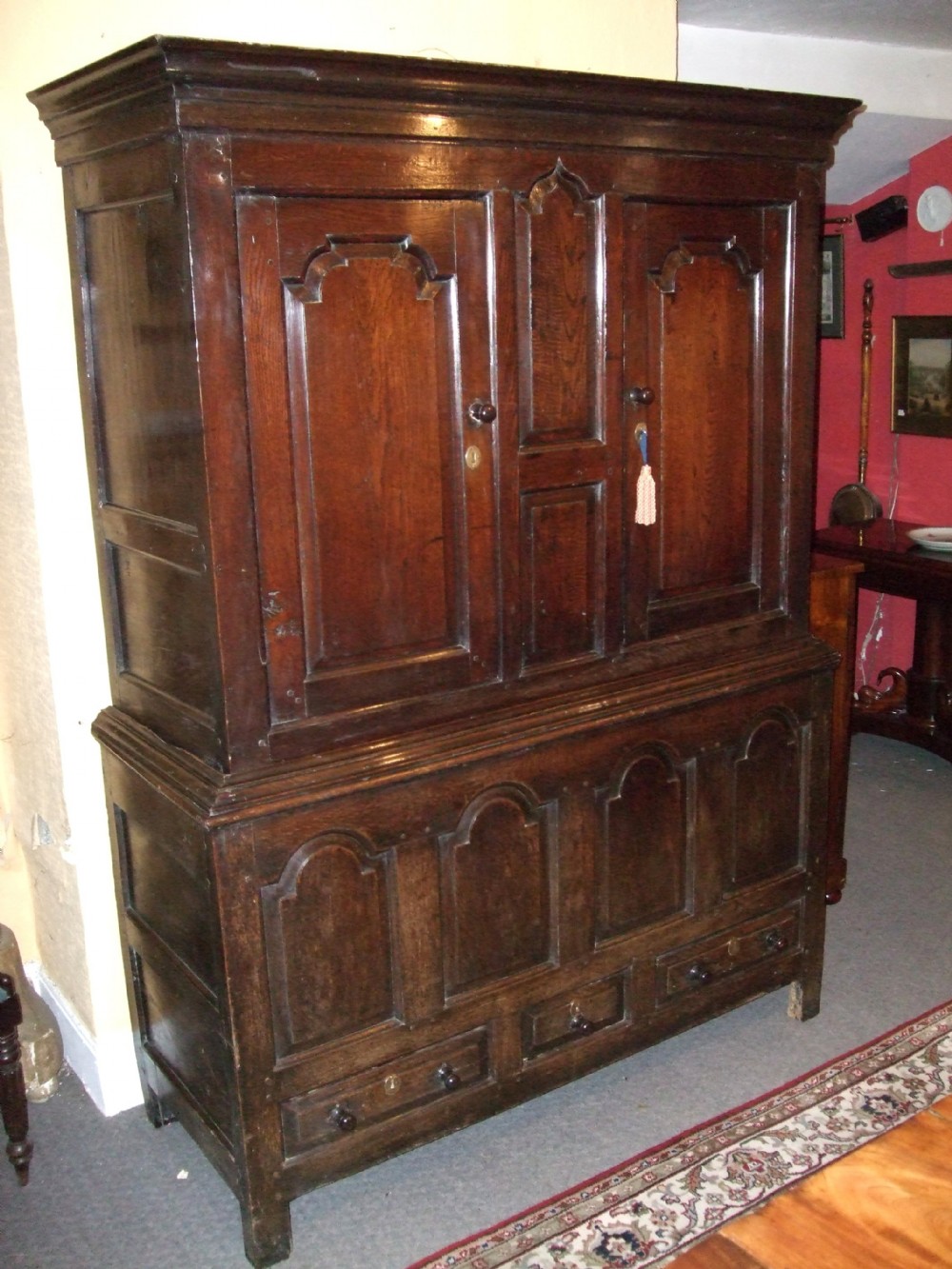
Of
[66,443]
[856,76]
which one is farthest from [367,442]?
[856,76]

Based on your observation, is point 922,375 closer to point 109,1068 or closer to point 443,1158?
point 443,1158

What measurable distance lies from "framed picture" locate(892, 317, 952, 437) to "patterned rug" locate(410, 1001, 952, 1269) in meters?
2.58

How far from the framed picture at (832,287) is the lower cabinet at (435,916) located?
2.65 metres

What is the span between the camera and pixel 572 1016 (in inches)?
94.7

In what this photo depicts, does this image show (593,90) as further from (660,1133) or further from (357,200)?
(660,1133)

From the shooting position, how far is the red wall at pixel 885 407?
441 centimetres

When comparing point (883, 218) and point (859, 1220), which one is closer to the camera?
point (859, 1220)

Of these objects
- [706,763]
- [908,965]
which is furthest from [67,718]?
[908,965]

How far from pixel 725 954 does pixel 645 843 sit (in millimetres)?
398

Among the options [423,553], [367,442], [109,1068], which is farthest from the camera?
[109,1068]

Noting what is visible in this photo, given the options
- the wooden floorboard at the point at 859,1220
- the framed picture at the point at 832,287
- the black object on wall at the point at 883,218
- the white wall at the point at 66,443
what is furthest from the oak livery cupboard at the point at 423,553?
the framed picture at the point at 832,287

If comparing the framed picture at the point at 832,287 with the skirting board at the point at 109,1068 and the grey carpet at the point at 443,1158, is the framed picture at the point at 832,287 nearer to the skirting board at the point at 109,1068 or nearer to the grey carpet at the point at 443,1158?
the grey carpet at the point at 443,1158

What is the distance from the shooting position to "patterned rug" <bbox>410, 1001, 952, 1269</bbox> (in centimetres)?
212

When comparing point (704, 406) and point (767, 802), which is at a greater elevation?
point (704, 406)
